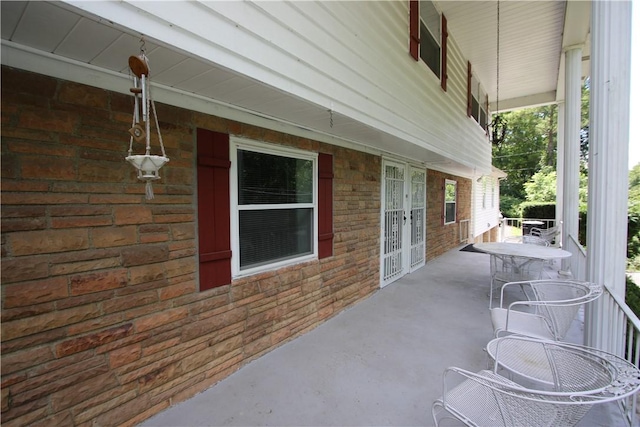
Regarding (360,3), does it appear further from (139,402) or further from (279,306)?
(139,402)

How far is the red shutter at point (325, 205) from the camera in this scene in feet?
12.0

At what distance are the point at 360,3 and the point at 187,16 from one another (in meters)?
2.20

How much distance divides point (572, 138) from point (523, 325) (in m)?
5.19

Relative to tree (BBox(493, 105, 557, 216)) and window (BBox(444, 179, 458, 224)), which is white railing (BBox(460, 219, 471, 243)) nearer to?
window (BBox(444, 179, 458, 224))

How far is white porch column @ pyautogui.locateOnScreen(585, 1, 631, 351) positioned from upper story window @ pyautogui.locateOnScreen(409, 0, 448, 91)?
239cm

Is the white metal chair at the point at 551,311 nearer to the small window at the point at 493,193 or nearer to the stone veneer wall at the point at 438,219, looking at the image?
the stone veneer wall at the point at 438,219


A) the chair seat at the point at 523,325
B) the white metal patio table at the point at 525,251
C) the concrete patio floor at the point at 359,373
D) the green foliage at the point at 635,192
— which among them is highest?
the green foliage at the point at 635,192

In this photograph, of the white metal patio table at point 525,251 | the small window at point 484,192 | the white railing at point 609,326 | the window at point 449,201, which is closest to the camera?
the white railing at point 609,326

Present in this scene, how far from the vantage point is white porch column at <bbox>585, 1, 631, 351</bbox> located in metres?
2.12

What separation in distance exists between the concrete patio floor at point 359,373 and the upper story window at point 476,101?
5791 mm

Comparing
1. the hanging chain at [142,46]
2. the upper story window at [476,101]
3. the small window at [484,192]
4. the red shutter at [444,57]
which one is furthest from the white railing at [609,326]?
the small window at [484,192]

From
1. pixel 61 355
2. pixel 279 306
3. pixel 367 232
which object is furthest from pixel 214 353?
pixel 367 232

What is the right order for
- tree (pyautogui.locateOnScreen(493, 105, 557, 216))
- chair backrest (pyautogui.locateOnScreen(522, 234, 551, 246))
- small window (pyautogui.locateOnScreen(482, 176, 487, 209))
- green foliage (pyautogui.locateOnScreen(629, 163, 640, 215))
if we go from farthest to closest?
tree (pyautogui.locateOnScreen(493, 105, 557, 216)) < small window (pyautogui.locateOnScreen(482, 176, 487, 209)) < green foliage (pyautogui.locateOnScreen(629, 163, 640, 215)) < chair backrest (pyautogui.locateOnScreen(522, 234, 551, 246))

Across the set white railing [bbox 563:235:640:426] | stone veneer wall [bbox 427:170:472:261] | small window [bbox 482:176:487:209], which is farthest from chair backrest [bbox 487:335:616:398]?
small window [bbox 482:176:487:209]
